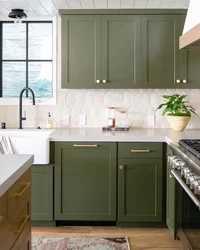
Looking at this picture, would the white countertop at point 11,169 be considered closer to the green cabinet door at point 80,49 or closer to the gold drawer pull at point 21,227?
the gold drawer pull at point 21,227

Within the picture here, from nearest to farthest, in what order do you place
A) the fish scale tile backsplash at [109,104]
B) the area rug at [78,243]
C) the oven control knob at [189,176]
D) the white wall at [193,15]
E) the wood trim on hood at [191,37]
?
the oven control knob at [189,176]
the wood trim on hood at [191,37]
the white wall at [193,15]
the area rug at [78,243]
the fish scale tile backsplash at [109,104]

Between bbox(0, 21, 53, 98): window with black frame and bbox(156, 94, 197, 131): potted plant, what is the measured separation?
131 cm

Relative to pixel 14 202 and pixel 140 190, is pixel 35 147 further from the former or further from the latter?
pixel 14 202

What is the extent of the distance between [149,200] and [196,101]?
126cm

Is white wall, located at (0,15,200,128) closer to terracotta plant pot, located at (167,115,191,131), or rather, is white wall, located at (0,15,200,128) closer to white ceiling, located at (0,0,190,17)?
terracotta plant pot, located at (167,115,191,131)

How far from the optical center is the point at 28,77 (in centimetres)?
402

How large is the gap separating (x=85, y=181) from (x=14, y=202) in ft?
5.35

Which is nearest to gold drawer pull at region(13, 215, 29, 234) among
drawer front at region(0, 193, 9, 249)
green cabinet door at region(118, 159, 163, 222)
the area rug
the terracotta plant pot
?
drawer front at region(0, 193, 9, 249)

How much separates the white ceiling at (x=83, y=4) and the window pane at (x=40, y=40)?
0.34m

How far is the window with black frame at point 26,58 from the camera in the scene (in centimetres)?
398

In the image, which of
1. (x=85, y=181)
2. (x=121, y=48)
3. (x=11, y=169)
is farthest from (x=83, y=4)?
(x=11, y=169)

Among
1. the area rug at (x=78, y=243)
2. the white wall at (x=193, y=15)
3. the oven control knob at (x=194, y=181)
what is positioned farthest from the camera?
the area rug at (x=78, y=243)

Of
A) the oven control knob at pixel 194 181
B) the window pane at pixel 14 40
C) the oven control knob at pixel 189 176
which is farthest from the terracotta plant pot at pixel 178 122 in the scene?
the window pane at pixel 14 40

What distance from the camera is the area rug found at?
2906mm
